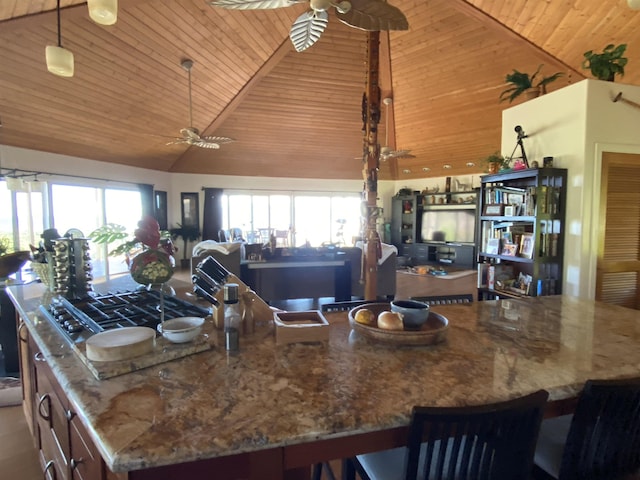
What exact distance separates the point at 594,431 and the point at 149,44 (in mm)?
5494

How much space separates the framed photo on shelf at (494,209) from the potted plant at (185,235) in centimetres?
734

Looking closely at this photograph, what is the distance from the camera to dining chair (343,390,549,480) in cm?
83

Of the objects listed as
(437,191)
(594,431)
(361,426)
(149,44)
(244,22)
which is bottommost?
(594,431)

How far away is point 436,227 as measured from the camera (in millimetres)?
9703

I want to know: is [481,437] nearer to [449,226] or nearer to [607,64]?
[607,64]

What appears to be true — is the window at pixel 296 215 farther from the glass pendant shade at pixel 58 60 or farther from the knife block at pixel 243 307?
the knife block at pixel 243 307

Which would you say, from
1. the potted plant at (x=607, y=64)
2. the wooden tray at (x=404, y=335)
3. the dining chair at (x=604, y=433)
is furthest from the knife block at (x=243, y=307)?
the potted plant at (x=607, y=64)

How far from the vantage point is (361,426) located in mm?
833

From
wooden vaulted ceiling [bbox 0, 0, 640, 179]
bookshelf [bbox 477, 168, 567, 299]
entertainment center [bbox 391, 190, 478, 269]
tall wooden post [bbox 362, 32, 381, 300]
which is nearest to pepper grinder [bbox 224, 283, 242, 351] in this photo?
tall wooden post [bbox 362, 32, 381, 300]

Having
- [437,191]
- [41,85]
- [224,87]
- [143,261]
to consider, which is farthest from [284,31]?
[437,191]

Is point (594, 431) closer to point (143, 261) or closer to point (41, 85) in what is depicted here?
point (143, 261)

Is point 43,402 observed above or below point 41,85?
below

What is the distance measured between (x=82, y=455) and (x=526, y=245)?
11.9 ft

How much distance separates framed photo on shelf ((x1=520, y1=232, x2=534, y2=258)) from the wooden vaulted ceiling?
2.70 m
